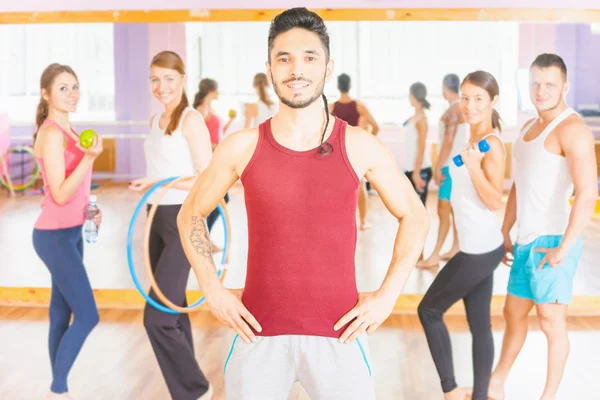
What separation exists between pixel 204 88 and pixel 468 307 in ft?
8.63

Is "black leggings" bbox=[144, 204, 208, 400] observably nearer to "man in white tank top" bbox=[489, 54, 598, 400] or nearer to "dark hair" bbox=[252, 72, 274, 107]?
"man in white tank top" bbox=[489, 54, 598, 400]

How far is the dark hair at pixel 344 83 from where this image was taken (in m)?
5.54

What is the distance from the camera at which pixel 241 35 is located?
18.2 ft

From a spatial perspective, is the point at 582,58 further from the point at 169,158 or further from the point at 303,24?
the point at 303,24

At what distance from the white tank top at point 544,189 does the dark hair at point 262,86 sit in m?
2.29

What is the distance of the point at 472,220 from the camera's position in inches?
143

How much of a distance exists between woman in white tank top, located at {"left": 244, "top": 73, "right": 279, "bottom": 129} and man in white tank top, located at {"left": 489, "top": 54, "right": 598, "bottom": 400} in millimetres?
2189

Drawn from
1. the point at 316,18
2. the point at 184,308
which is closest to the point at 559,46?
the point at 184,308

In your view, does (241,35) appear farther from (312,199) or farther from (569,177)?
(312,199)

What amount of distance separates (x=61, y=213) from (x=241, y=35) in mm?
2164

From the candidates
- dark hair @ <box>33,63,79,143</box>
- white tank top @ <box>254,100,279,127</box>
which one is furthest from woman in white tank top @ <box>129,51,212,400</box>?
white tank top @ <box>254,100,279,127</box>

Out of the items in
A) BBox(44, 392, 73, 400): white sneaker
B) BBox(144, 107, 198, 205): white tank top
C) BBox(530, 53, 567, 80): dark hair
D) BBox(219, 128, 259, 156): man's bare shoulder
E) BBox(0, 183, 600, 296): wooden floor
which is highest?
BBox(530, 53, 567, 80): dark hair

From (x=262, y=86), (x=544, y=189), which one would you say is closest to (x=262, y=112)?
(x=262, y=86)

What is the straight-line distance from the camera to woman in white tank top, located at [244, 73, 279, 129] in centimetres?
551
